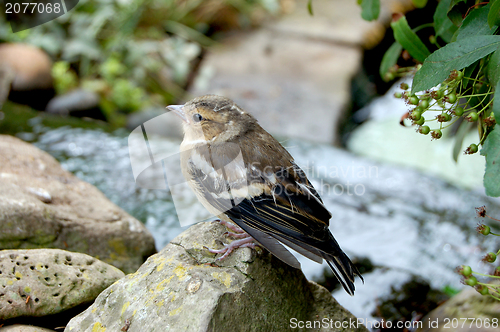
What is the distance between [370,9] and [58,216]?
2710 millimetres

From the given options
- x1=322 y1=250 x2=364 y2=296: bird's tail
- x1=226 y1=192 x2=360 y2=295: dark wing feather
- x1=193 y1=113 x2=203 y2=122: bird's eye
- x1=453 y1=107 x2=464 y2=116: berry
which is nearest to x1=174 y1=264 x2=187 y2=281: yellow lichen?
x1=226 y1=192 x2=360 y2=295: dark wing feather

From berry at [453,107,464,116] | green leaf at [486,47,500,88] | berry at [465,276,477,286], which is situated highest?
green leaf at [486,47,500,88]

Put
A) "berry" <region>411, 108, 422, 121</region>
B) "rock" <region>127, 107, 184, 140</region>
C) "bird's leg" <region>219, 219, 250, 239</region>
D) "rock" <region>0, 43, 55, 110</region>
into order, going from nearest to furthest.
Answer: "berry" <region>411, 108, 422, 121</region> < "bird's leg" <region>219, 219, 250, 239</region> < "rock" <region>127, 107, 184, 140</region> < "rock" <region>0, 43, 55, 110</region>

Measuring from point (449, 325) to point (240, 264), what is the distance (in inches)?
58.6

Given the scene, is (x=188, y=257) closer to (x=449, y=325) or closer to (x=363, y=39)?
(x=449, y=325)

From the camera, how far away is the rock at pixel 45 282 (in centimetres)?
244

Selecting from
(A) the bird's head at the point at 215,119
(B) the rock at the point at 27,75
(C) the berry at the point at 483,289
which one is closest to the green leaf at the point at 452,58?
(C) the berry at the point at 483,289

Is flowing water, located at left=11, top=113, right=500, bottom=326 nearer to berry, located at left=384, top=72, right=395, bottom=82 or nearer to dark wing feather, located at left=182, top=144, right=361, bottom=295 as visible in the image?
dark wing feather, located at left=182, top=144, right=361, bottom=295

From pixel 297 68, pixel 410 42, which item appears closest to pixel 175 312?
pixel 410 42

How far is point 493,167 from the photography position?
1718mm

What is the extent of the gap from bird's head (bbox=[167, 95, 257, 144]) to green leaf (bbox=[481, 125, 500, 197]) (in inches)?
64.0

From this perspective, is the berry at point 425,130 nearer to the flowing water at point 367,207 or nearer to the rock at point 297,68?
the flowing water at point 367,207

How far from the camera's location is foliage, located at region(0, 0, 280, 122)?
756 centimetres

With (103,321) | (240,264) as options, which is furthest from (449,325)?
(103,321)
